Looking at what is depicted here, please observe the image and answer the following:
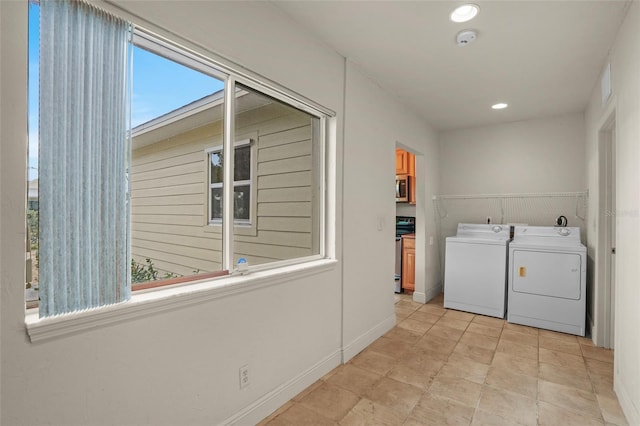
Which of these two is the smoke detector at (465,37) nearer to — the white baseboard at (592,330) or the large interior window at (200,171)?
the large interior window at (200,171)

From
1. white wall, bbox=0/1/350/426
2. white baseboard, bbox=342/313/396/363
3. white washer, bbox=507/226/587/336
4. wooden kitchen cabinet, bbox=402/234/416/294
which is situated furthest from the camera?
wooden kitchen cabinet, bbox=402/234/416/294

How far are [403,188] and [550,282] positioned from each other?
2.23 meters

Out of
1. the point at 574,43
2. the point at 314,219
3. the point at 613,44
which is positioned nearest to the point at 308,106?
the point at 314,219

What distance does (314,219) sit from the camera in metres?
2.50

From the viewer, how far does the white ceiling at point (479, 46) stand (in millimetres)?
1948

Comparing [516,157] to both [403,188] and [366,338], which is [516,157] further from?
[366,338]

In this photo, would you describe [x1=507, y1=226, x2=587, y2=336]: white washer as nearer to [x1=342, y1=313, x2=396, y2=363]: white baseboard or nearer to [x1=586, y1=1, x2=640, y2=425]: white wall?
[x1=586, y1=1, x2=640, y2=425]: white wall

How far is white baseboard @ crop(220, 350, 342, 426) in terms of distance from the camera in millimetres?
1755

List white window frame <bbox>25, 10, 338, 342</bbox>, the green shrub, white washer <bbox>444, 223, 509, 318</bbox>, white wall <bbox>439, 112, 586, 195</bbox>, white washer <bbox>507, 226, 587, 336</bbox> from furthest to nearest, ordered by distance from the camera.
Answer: white wall <bbox>439, 112, 586, 195</bbox> → white washer <bbox>444, 223, 509, 318</bbox> → white washer <bbox>507, 226, 587, 336</bbox> → the green shrub → white window frame <bbox>25, 10, 338, 342</bbox>

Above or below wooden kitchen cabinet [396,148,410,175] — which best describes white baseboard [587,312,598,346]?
below

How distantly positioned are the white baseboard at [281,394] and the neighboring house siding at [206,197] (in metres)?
0.82

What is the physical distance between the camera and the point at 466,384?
2.29 m

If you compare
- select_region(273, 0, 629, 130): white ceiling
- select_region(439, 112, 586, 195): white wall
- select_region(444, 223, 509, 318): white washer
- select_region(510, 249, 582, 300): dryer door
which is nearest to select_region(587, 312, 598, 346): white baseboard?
select_region(510, 249, 582, 300): dryer door

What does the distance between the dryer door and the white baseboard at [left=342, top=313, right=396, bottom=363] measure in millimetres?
1522
